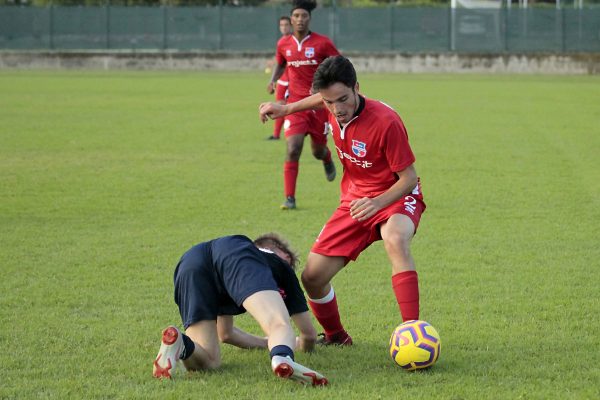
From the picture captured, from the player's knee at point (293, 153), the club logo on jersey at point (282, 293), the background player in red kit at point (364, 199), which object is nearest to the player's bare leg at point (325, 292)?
the background player in red kit at point (364, 199)

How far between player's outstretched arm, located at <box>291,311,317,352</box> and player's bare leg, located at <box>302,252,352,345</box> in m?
0.18

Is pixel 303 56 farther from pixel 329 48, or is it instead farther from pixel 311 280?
pixel 311 280

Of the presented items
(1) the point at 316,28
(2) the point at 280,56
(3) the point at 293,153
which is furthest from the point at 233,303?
(1) the point at 316,28

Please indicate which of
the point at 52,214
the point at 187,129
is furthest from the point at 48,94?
the point at 52,214

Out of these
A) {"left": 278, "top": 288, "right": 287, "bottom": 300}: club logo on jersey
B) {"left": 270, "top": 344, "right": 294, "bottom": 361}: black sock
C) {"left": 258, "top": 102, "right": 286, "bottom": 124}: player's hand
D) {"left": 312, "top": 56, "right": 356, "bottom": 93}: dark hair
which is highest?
{"left": 312, "top": 56, "right": 356, "bottom": 93}: dark hair

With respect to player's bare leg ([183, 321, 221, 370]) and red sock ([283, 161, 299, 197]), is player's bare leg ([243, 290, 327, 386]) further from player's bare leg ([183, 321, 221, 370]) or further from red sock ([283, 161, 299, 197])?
red sock ([283, 161, 299, 197])

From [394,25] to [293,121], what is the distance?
30.2m

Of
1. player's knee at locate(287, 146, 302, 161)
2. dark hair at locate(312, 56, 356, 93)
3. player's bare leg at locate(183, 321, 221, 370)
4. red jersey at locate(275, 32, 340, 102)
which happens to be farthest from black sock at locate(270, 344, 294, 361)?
red jersey at locate(275, 32, 340, 102)

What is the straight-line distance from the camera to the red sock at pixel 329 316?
5.94m

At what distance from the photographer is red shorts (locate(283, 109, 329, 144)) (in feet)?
36.6

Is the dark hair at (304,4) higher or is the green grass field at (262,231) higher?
the dark hair at (304,4)

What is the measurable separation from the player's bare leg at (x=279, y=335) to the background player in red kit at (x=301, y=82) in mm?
5664

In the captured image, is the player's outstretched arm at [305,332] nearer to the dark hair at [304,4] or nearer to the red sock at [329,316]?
the red sock at [329,316]

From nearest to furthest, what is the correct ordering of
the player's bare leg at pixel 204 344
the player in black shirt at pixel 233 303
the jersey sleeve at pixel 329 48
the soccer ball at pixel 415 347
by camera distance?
the player in black shirt at pixel 233 303
the soccer ball at pixel 415 347
the player's bare leg at pixel 204 344
the jersey sleeve at pixel 329 48
